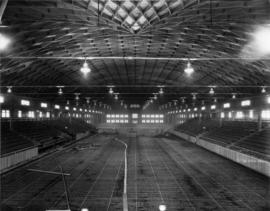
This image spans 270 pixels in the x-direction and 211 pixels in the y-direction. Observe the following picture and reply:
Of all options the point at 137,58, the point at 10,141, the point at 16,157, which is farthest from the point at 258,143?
the point at 10,141

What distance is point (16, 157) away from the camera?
1148 inches

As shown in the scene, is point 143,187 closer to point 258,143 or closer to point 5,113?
point 258,143

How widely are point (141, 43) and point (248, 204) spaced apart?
24808mm

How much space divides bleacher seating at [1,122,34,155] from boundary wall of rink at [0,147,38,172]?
1112 mm

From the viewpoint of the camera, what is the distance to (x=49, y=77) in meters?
48.8

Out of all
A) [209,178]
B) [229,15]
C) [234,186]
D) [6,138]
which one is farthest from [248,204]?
[6,138]

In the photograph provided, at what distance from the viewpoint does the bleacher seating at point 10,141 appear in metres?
31.2

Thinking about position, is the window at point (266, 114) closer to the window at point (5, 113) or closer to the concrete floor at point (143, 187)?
the concrete floor at point (143, 187)

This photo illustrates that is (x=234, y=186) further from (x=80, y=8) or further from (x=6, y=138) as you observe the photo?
(x=6, y=138)

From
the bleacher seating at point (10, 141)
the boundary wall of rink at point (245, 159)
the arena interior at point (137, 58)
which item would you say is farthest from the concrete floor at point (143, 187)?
the bleacher seating at point (10, 141)

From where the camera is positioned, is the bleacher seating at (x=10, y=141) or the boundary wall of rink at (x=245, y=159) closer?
the boundary wall of rink at (x=245, y=159)

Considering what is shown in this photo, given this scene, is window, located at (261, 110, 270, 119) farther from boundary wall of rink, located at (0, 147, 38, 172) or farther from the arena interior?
boundary wall of rink, located at (0, 147, 38, 172)

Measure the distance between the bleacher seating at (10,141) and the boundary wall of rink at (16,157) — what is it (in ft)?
3.65

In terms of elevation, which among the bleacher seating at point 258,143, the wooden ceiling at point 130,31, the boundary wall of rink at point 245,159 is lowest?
the boundary wall of rink at point 245,159
